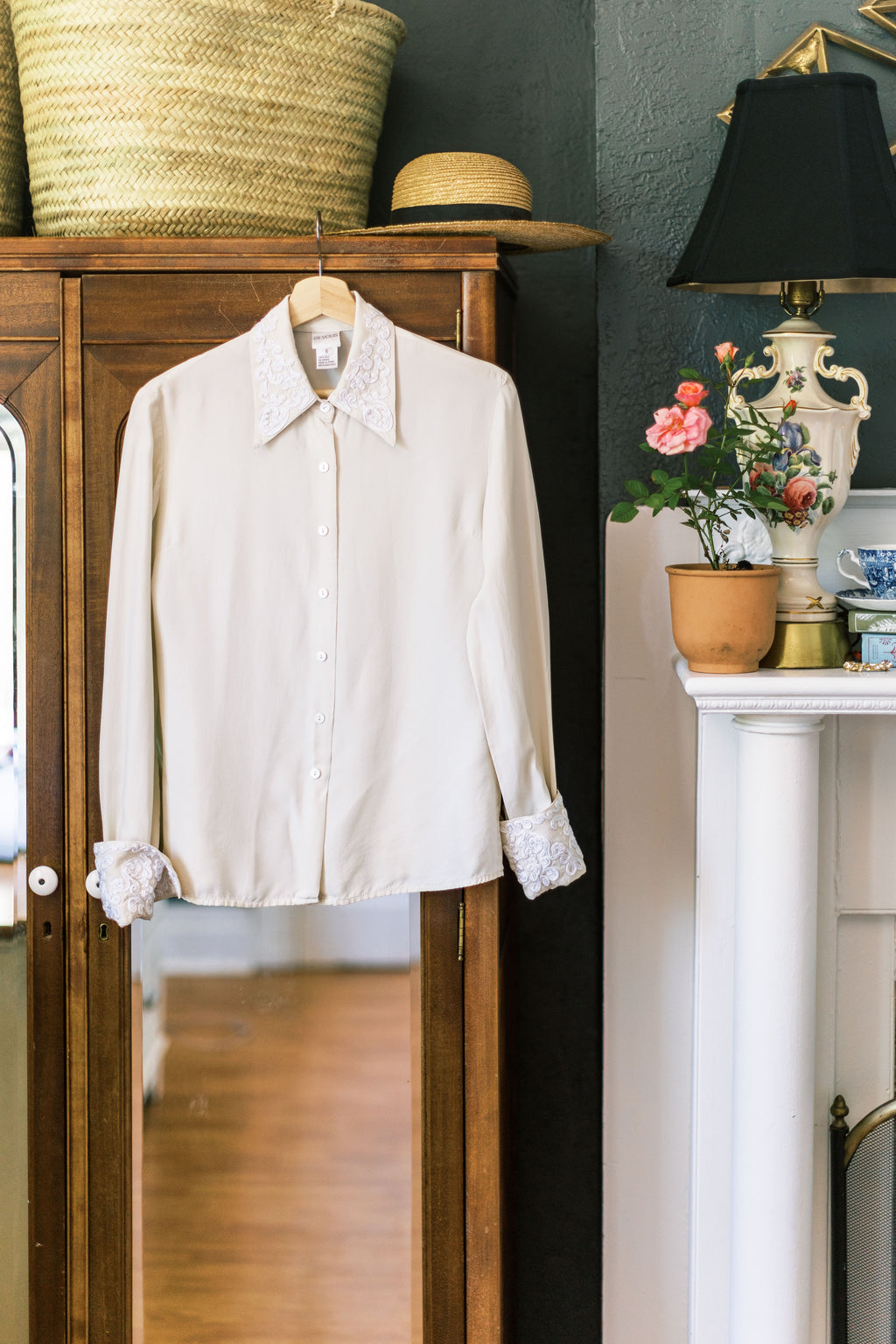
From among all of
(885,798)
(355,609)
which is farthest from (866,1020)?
(355,609)

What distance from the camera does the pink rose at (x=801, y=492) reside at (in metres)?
1.52

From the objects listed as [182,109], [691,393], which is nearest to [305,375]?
[182,109]

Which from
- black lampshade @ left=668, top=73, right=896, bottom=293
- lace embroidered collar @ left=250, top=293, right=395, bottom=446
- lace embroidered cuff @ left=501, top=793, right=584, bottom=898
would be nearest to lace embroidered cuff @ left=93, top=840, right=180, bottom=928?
lace embroidered cuff @ left=501, top=793, right=584, bottom=898

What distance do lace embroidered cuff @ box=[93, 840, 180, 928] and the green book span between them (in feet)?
3.09

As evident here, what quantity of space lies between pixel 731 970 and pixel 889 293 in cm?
102

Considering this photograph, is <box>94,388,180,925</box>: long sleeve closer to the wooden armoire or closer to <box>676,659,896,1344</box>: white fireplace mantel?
the wooden armoire

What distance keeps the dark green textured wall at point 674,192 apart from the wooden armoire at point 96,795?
0.29 m

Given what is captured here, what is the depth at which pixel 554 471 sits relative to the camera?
6.51 ft

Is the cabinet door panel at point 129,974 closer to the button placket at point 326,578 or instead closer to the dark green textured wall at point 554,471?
the button placket at point 326,578

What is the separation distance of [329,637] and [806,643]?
0.62 metres

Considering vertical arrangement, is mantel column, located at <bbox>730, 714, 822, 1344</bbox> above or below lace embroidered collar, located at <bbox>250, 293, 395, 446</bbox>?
below

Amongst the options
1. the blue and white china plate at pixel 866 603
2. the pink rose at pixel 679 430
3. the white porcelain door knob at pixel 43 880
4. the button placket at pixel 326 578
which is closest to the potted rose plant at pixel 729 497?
the pink rose at pixel 679 430

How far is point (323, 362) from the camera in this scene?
59.8 inches

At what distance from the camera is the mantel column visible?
62.2 inches
